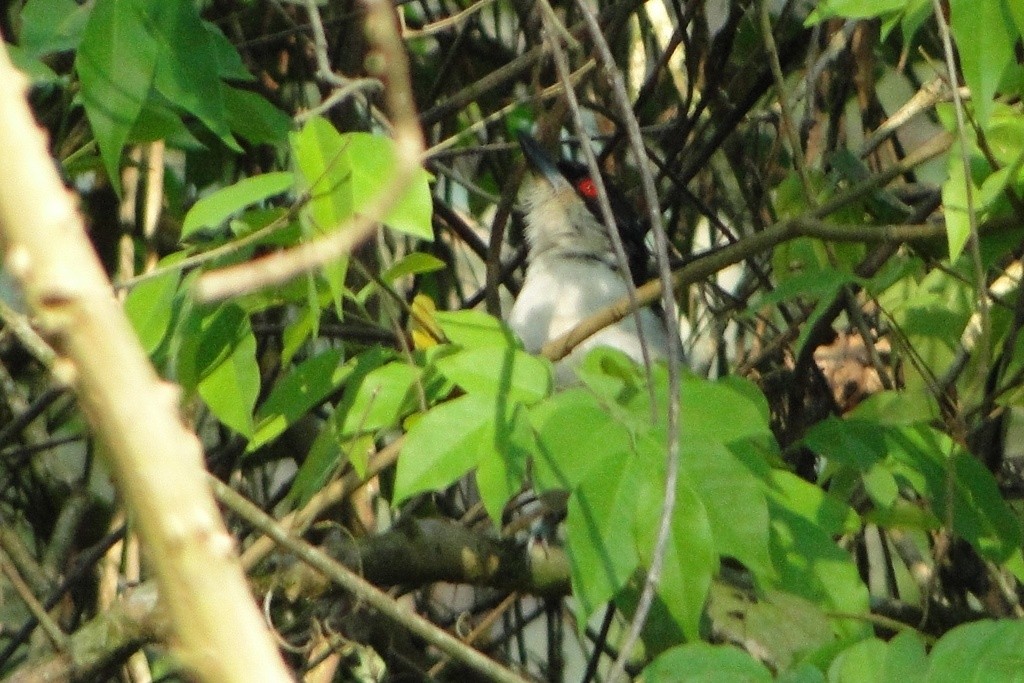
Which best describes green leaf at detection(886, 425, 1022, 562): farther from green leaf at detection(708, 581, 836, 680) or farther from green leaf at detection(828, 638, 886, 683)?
green leaf at detection(828, 638, 886, 683)

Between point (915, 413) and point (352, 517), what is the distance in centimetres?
133

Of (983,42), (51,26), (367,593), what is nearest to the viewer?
(983,42)

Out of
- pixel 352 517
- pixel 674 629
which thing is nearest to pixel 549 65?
pixel 352 517

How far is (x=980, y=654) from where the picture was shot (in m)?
1.63

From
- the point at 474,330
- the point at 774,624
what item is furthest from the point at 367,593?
the point at 774,624

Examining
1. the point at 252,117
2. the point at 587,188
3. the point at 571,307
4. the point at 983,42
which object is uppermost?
the point at 983,42

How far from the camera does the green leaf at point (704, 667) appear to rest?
1.66 m

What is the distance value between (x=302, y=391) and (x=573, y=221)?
1636 millimetres

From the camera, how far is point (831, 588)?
205 centimetres

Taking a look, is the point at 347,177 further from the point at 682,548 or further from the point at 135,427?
the point at 135,427

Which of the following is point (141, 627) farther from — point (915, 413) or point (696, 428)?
point (915, 413)

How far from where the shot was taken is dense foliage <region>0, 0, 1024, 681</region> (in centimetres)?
175

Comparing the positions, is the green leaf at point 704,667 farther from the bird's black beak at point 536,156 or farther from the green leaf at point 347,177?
the bird's black beak at point 536,156

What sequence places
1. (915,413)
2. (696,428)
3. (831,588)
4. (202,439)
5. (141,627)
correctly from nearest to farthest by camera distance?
(696,428) < (831,588) < (141,627) < (915,413) < (202,439)
